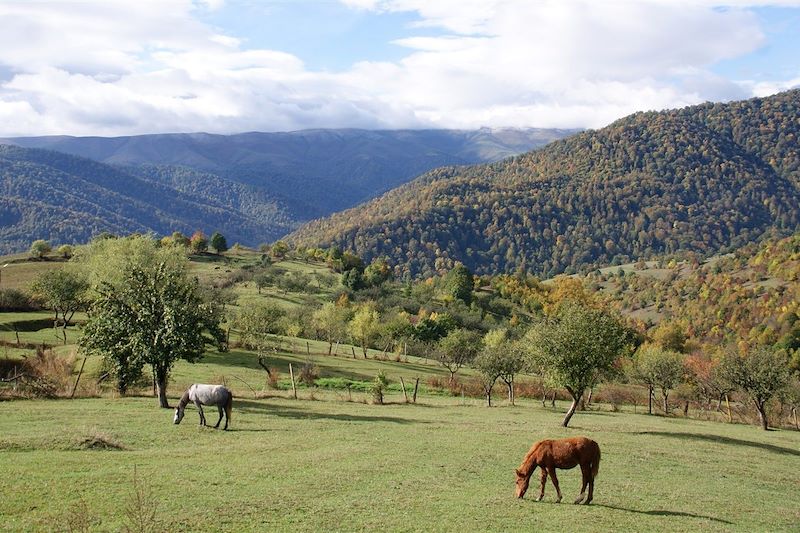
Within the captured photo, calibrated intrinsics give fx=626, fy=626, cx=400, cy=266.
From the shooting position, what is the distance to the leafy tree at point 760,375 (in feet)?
165

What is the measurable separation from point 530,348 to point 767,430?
24150mm

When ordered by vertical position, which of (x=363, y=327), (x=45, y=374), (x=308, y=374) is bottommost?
(x=308, y=374)

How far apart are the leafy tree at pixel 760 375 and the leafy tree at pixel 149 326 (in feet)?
140

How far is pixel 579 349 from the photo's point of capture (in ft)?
125

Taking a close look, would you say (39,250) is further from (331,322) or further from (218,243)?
(331,322)

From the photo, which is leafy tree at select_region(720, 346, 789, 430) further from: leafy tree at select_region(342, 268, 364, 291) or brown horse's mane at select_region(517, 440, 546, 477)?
leafy tree at select_region(342, 268, 364, 291)

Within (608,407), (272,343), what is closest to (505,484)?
(608,407)

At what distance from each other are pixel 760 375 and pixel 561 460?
39.5 m

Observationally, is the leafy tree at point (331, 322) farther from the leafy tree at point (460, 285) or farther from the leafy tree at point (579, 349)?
the leafy tree at point (460, 285)

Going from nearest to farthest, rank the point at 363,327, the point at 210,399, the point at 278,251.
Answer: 1. the point at 210,399
2. the point at 363,327
3. the point at 278,251

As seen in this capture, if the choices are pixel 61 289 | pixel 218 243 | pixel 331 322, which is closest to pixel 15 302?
pixel 61 289

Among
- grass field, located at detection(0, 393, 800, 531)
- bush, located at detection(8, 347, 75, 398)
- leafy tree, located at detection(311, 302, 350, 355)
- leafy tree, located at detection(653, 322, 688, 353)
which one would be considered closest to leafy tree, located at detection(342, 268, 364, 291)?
leafy tree, located at detection(311, 302, 350, 355)

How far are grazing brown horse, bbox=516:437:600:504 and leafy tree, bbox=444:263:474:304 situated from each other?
153007mm

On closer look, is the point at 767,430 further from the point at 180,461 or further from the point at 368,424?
the point at 180,461
